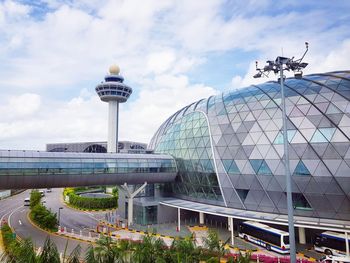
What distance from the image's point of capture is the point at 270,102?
3547cm

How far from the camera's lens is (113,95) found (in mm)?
88938

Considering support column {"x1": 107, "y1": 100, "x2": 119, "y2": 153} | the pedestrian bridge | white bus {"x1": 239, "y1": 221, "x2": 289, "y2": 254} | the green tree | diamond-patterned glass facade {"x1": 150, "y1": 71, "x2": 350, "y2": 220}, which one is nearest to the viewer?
the green tree

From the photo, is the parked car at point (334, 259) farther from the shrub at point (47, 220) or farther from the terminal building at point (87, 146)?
the terminal building at point (87, 146)

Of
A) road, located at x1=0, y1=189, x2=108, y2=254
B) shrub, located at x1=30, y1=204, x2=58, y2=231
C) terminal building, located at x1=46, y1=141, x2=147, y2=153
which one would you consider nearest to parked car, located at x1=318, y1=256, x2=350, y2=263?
road, located at x1=0, y1=189, x2=108, y2=254

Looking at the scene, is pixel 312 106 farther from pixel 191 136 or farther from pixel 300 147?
pixel 191 136

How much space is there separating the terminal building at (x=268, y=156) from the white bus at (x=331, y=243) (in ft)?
3.12

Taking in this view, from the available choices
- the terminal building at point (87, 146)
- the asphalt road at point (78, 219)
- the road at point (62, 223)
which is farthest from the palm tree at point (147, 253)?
the terminal building at point (87, 146)

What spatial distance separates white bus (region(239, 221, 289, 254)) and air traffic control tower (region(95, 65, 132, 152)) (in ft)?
196

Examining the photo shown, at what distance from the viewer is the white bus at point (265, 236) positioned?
27.4 meters

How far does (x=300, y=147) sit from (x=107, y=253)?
24.4m

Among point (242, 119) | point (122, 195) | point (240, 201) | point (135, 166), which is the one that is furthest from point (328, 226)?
point (122, 195)

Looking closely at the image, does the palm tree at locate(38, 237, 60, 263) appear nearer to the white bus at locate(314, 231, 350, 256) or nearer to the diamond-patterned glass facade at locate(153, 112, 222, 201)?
the white bus at locate(314, 231, 350, 256)

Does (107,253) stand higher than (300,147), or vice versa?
(300,147)

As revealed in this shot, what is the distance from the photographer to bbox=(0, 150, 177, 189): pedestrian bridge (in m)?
32.2
